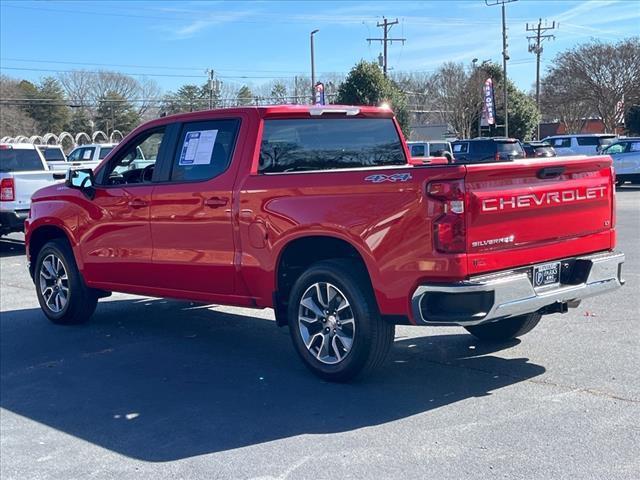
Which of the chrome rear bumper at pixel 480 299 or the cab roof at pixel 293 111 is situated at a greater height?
the cab roof at pixel 293 111

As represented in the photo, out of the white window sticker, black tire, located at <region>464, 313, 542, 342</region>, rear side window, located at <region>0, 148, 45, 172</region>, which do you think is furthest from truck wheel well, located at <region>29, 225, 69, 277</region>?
rear side window, located at <region>0, 148, 45, 172</region>

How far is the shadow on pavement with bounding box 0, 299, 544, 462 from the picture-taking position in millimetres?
5004

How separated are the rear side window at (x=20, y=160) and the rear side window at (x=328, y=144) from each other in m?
10.3

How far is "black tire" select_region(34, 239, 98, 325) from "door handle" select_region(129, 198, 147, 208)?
4.32ft

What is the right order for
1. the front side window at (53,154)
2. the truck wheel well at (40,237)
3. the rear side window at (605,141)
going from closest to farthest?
the truck wheel well at (40,237), the front side window at (53,154), the rear side window at (605,141)

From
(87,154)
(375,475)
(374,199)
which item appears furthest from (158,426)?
(87,154)

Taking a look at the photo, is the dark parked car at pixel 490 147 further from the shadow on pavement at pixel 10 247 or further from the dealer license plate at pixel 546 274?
the dealer license plate at pixel 546 274

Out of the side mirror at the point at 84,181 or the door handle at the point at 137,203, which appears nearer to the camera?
the door handle at the point at 137,203

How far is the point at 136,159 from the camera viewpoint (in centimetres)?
788

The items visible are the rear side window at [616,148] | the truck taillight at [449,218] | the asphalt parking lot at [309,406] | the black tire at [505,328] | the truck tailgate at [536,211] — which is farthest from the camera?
the rear side window at [616,148]

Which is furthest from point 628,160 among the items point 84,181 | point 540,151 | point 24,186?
point 84,181

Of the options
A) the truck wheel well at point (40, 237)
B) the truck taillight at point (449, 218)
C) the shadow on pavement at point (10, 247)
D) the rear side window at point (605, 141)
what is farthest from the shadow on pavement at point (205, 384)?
the rear side window at point (605, 141)

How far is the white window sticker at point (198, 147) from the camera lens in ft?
21.8

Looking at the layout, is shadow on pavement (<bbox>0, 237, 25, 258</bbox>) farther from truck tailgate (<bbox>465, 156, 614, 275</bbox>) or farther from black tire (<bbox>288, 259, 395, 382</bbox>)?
truck tailgate (<bbox>465, 156, 614, 275</bbox>)
